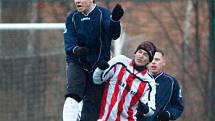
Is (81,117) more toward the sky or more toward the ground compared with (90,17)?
more toward the ground

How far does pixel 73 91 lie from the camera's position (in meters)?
8.35

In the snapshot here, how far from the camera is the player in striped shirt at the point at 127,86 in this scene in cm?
837

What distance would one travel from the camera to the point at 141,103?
27.6ft

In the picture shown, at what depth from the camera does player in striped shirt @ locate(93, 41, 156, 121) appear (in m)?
8.37

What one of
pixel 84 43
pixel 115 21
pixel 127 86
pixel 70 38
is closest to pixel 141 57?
pixel 127 86

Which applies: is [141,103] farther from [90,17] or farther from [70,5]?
[70,5]

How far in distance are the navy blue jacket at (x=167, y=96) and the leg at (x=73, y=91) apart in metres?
1.17

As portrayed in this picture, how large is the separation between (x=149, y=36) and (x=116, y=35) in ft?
14.1

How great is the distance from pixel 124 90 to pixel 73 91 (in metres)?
0.46

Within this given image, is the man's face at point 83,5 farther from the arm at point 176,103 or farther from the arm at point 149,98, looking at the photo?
the arm at point 176,103

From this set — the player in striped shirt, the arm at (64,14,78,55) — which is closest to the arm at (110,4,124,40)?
the player in striped shirt

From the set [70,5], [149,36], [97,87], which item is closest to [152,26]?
[149,36]

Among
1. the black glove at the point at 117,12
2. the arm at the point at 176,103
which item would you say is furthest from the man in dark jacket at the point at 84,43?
the arm at the point at 176,103

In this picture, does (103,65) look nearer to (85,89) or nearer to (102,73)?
(102,73)
